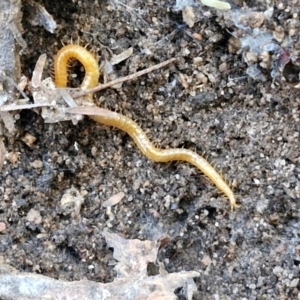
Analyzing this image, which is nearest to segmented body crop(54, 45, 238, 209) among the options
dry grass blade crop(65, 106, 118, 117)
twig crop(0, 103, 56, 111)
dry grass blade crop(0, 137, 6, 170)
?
dry grass blade crop(65, 106, 118, 117)

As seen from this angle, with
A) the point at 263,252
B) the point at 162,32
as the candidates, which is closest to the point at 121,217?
the point at 263,252

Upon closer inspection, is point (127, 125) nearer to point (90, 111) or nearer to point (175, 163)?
point (90, 111)

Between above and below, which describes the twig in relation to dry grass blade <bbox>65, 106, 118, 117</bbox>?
below

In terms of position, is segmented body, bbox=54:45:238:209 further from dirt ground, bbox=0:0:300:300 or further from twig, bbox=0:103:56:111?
twig, bbox=0:103:56:111

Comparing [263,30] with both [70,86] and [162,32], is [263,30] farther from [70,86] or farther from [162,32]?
[70,86]

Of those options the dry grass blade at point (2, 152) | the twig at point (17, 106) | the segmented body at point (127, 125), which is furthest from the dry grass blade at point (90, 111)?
the dry grass blade at point (2, 152)

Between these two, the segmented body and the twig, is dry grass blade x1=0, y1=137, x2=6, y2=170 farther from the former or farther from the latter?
the segmented body

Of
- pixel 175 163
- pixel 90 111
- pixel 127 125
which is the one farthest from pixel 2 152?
pixel 175 163
